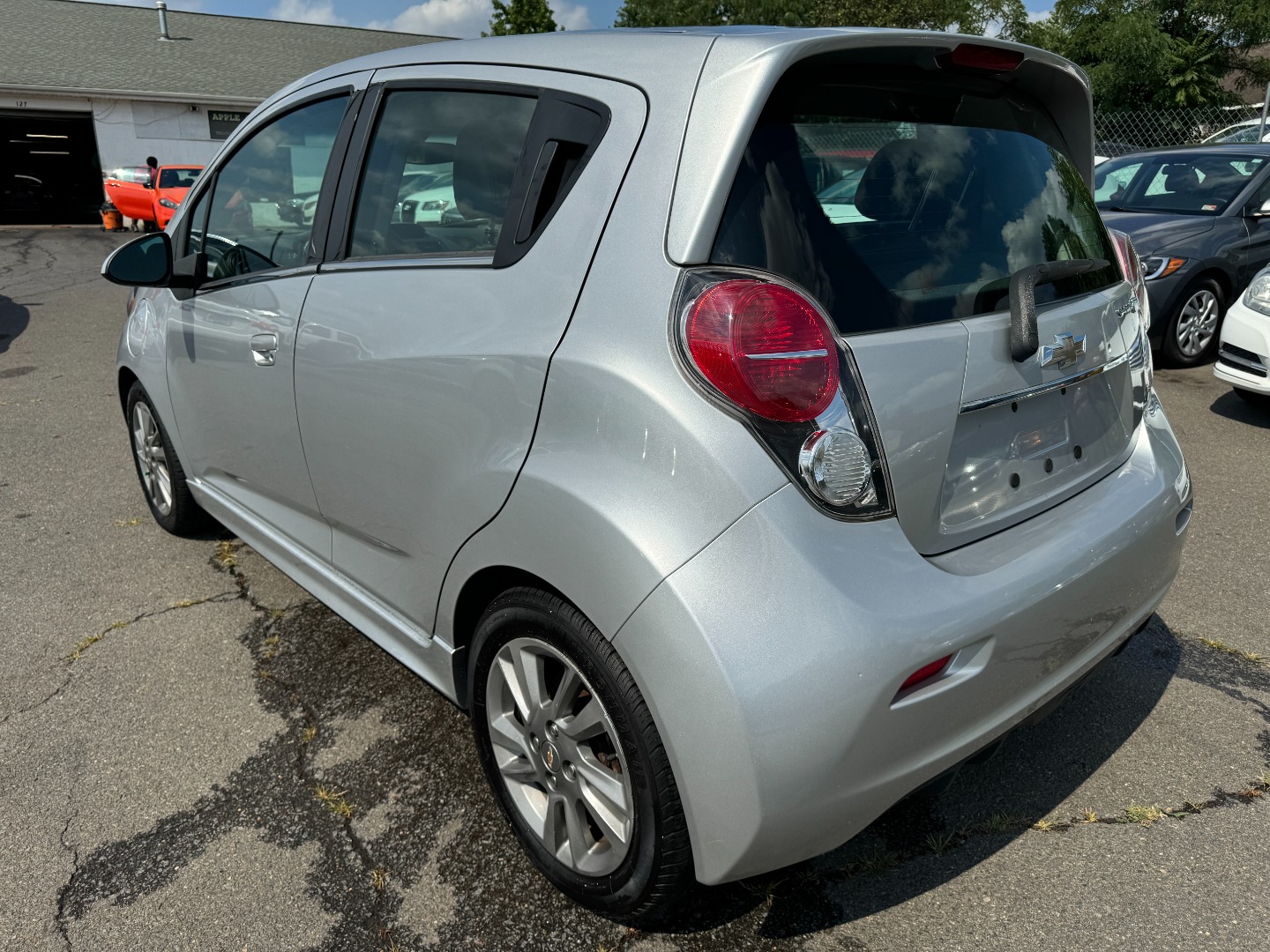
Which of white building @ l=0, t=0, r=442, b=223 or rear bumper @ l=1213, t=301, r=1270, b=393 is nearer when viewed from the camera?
rear bumper @ l=1213, t=301, r=1270, b=393

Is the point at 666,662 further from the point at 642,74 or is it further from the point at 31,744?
the point at 31,744

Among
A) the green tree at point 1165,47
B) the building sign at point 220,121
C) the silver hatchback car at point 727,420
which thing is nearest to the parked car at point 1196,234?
the silver hatchback car at point 727,420

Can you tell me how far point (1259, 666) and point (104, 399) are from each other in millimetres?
6721

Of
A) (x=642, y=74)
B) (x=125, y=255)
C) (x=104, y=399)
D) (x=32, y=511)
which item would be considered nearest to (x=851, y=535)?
(x=642, y=74)

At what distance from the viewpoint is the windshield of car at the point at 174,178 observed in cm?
2034

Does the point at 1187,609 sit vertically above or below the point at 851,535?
below

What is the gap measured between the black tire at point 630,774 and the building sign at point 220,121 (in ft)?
101

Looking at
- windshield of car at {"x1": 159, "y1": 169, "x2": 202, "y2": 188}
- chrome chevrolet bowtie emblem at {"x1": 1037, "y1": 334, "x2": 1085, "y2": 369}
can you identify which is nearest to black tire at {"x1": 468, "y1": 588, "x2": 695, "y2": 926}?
chrome chevrolet bowtie emblem at {"x1": 1037, "y1": 334, "x2": 1085, "y2": 369}

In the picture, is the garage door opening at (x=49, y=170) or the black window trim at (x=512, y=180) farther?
the garage door opening at (x=49, y=170)

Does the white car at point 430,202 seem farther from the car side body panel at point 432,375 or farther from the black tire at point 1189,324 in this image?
the black tire at point 1189,324

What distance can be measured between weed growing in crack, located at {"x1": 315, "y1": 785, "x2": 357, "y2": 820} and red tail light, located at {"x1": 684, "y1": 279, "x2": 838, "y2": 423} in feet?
5.01

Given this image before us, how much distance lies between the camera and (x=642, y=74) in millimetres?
1962

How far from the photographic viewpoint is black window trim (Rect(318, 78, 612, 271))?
2.06 m

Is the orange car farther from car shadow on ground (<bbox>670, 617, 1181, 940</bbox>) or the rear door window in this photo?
car shadow on ground (<bbox>670, 617, 1181, 940</bbox>)
